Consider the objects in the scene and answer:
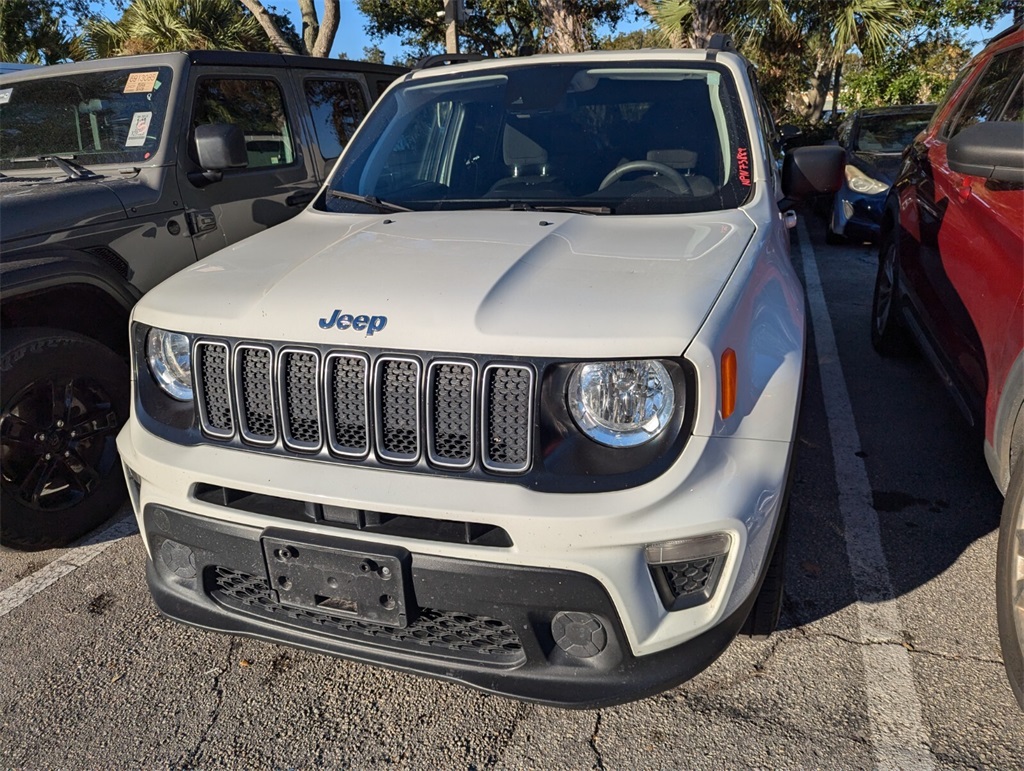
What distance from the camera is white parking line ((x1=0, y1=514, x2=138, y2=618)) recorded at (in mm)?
3080

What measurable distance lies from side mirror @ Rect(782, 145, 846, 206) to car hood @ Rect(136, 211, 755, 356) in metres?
0.71

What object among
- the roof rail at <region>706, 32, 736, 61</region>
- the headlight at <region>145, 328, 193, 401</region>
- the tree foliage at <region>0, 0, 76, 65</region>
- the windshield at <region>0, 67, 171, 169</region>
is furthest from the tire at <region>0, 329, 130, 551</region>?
the tree foliage at <region>0, 0, 76, 65</region>

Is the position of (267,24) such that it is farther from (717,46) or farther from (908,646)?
(908,646)

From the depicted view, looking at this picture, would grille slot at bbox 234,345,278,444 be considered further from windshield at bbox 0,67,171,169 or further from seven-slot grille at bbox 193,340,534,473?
windshield at bbox 0,67,171,169

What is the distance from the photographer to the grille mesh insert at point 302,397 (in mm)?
2072

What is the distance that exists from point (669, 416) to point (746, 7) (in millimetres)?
15741

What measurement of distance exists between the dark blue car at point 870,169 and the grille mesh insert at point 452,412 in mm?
7060

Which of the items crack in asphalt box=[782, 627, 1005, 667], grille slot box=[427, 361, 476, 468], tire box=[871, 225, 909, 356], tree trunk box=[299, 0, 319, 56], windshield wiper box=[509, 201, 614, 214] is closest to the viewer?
grille slot box=[427, 361, 476, 468]

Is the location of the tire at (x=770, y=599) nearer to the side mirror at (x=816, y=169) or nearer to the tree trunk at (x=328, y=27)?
the side mirror at (x=816, y=169)

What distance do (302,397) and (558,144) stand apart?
164cm

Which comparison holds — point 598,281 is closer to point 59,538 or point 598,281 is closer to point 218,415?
point 218,415

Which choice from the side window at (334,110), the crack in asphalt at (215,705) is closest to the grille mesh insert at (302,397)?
the crack in asphalt at (215,705)

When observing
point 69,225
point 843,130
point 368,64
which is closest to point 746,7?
point 843,130

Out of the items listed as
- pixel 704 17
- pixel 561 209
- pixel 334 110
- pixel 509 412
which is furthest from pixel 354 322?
pixel 704 17
